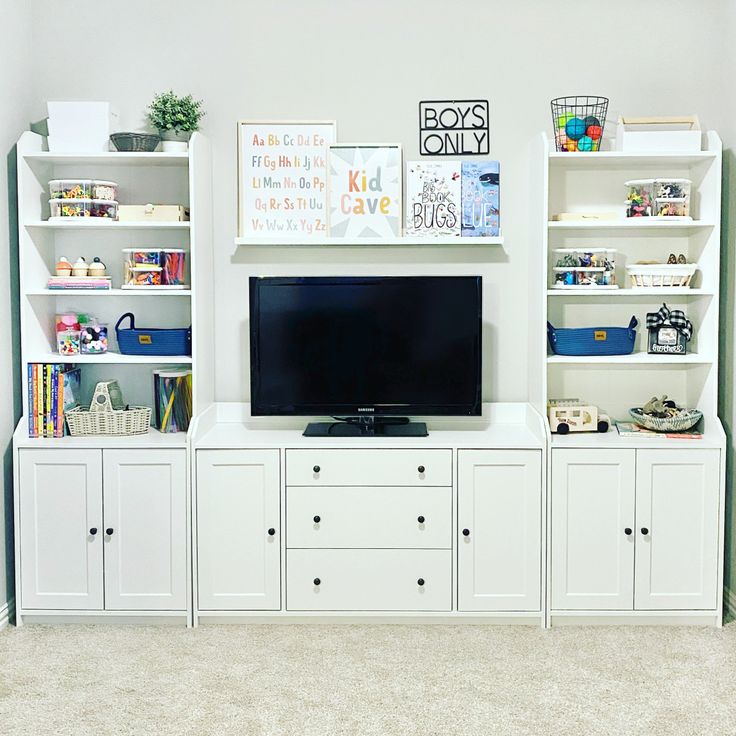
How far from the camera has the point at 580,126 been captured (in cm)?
359

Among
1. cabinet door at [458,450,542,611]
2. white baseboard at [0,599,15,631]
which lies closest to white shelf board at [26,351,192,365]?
white baseboard at [0,599,15,631]

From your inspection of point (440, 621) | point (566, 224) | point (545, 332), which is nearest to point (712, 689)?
point (440, 621)

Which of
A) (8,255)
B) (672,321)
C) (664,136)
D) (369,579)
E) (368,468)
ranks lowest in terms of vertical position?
(369,579)

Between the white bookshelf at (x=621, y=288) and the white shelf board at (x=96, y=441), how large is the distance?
1.47m

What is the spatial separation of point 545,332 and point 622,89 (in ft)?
3.60

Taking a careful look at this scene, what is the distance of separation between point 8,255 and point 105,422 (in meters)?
0.76

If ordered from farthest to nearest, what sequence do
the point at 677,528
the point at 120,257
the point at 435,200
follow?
the point at 120,257 → the point at 435,200 → the point at 677,528

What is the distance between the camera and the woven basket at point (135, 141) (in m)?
3.57

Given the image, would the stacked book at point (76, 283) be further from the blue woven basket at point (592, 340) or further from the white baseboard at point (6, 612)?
the blue woven basket at point (592, 340)

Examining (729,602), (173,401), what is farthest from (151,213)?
(729,602)

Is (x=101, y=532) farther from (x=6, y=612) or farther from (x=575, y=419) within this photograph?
(x=575, y=419)

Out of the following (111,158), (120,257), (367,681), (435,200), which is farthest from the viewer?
(120,257)

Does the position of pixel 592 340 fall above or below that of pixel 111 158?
below

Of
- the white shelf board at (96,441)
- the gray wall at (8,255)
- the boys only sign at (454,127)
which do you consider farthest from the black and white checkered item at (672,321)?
the gray wall at (8,255)
